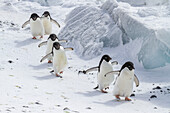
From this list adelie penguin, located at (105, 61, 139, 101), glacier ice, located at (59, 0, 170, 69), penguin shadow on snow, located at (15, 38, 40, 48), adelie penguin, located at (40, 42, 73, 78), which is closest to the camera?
adelie penguin, located at (105, 61, 139, 101)

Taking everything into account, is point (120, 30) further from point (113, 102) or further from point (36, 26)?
point (113, 102)

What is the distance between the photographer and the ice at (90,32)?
9.09m

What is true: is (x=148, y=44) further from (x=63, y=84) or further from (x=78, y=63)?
Result: (x=63, y=84)

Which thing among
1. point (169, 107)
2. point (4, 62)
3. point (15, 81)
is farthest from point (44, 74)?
point (169, 107)

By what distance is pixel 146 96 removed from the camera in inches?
241

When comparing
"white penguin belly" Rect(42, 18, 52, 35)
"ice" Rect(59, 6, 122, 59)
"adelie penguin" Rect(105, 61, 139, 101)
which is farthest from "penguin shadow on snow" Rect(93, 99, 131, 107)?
"white penguin belly" Rect(42, 18, 52, 35)

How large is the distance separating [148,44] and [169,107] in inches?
105

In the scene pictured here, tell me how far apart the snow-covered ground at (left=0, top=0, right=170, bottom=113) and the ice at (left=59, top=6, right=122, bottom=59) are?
21 centimetres

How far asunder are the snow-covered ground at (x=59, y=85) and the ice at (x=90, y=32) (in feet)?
0.68

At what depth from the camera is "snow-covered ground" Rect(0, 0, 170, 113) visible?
448 cm

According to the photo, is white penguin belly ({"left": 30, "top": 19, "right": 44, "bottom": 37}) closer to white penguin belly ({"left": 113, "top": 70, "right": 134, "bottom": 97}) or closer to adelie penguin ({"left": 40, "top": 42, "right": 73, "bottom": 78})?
adelie penguin ({"left": 40, "top": 42, "right": 73, "bottom": 78})

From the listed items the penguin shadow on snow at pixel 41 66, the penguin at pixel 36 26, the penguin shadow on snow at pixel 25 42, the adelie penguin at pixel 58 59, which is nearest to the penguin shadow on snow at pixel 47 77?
the adelie penguin at pixel 58 59

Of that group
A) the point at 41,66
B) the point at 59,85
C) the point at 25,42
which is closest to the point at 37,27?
the point at 25,42

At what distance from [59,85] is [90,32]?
11.6ft
